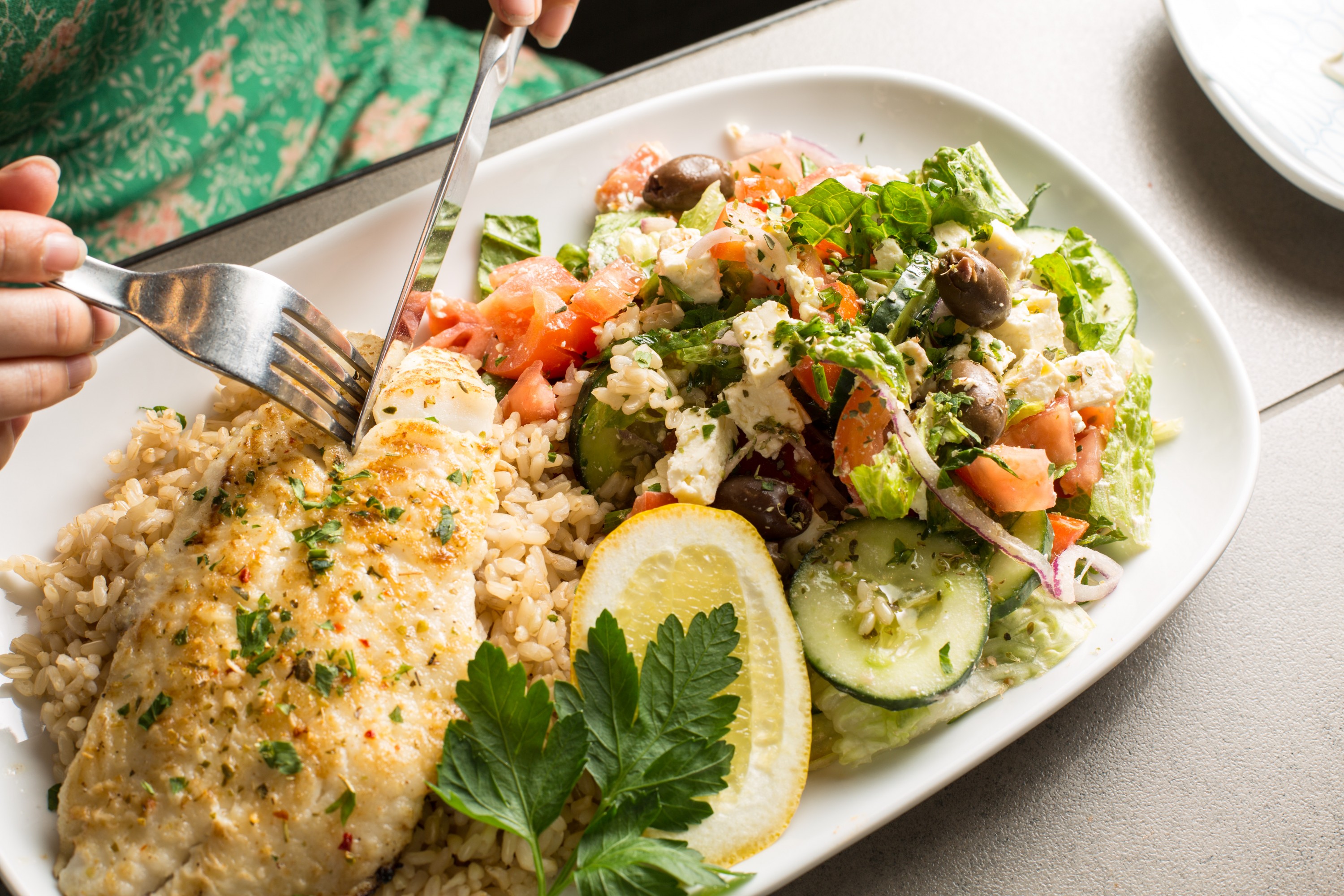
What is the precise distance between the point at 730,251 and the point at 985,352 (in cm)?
78

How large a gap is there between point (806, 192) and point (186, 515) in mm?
1938

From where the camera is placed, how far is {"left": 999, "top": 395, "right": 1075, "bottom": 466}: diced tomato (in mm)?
2439

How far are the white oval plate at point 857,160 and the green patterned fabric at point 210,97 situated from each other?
1.28 m

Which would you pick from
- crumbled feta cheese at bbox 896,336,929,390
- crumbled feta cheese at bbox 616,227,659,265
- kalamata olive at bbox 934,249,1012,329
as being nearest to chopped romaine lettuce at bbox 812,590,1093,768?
crumbled feta cheese at bbox 896,336,929,390

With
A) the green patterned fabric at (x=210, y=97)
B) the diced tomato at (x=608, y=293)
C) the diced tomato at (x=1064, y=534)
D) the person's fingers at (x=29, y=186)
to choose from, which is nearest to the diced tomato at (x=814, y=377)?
the diced tomato at (x=608, y=293)

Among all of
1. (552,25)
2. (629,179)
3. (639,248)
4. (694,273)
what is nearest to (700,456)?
(694,273)

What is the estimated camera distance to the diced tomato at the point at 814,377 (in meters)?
2.32

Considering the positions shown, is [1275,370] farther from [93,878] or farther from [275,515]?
[93,878]

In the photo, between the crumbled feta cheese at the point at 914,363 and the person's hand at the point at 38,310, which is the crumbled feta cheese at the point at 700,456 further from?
the person's hand at the point at 38,310

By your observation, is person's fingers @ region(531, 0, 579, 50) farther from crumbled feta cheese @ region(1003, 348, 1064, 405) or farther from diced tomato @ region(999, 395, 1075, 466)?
diced tomato @ region(999, 395, 1075, 466)

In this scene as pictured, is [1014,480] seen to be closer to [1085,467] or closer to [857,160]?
[1085,467]

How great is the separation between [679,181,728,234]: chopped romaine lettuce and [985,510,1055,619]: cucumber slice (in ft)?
4.41

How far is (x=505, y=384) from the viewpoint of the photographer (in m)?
2.72

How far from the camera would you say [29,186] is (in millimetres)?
1945
